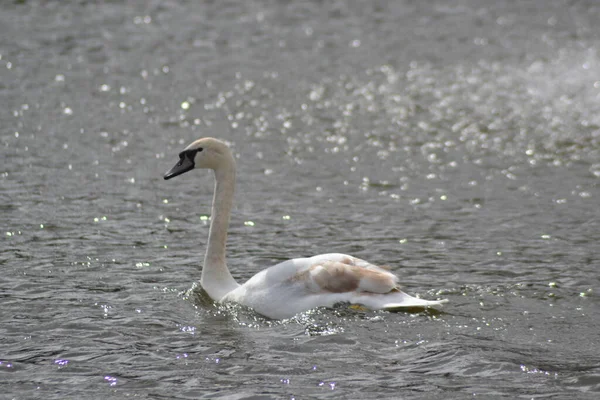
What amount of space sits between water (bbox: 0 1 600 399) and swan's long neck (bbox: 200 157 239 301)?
0.88 ft

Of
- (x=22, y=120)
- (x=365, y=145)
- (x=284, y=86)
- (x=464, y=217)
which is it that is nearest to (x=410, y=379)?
(x=464, y=217)

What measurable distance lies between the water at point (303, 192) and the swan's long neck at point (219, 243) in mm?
268

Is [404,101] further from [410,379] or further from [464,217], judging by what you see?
[410,379]

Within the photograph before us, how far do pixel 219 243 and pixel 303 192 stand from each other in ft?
10.4

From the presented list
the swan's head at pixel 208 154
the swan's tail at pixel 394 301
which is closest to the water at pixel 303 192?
the swan's tail at pixel 394 301

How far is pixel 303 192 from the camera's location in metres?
12.2

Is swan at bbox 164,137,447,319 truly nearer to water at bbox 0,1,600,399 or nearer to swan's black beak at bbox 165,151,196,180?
water at bbox 0,1,600,399

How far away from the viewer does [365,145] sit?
14.2 metres

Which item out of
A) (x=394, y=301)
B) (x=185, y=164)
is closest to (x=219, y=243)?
(x=185, y=164)

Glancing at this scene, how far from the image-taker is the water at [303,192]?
23.8 feet

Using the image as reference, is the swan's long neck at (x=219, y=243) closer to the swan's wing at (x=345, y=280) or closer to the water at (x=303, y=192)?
the water at (x=303, y=192)

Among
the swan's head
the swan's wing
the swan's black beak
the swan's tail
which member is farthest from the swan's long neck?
the swan's tail

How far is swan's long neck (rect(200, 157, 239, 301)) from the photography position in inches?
351

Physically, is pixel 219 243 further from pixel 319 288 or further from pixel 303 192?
pixel 303 192
